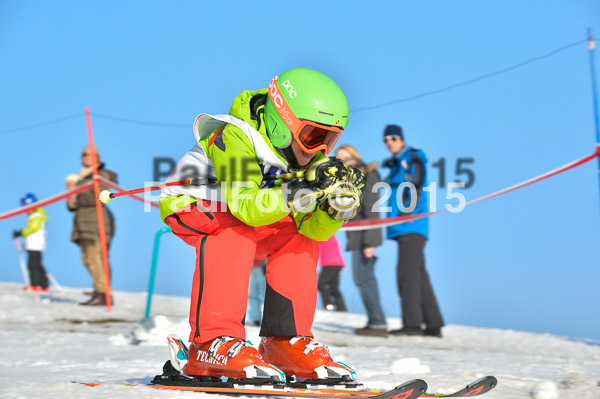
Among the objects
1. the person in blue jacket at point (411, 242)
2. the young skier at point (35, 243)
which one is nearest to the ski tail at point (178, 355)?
the person in blue jacket at point (411, 242)

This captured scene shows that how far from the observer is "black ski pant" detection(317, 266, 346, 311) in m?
8.30

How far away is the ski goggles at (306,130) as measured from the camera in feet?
7.91

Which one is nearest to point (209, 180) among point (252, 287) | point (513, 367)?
point (513, 367)

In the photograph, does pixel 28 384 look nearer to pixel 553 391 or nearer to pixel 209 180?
pixel 209 180

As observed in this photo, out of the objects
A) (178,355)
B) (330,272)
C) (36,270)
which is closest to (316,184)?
(178,355)

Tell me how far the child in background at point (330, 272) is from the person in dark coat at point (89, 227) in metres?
2.70

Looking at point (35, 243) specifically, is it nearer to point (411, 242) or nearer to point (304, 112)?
point (411, 242)

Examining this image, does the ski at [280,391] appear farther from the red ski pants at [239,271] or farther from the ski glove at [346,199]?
the ski glove at [346,199]

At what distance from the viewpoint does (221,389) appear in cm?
220

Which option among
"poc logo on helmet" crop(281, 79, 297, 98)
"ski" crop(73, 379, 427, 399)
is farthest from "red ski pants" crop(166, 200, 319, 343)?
"poc logo on helmet" crop(281, 79, 297, 98)

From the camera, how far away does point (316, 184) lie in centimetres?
227

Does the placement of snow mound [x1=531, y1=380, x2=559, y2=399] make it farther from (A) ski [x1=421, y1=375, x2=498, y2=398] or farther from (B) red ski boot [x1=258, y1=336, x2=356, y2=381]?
(B) red ski boot [x1=258, y1=336, x2=356, y2=381]

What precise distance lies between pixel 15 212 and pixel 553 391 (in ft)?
21.1

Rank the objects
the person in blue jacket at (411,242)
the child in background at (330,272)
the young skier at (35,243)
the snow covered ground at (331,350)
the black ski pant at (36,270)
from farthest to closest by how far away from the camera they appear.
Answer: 1. the black ski pant at (36,270)
2. the young skier at (35,243)
3. the child in background at (330,272)
4. the person in blue jacket at (411,242)
5. the snow covered ground at (331,350)
